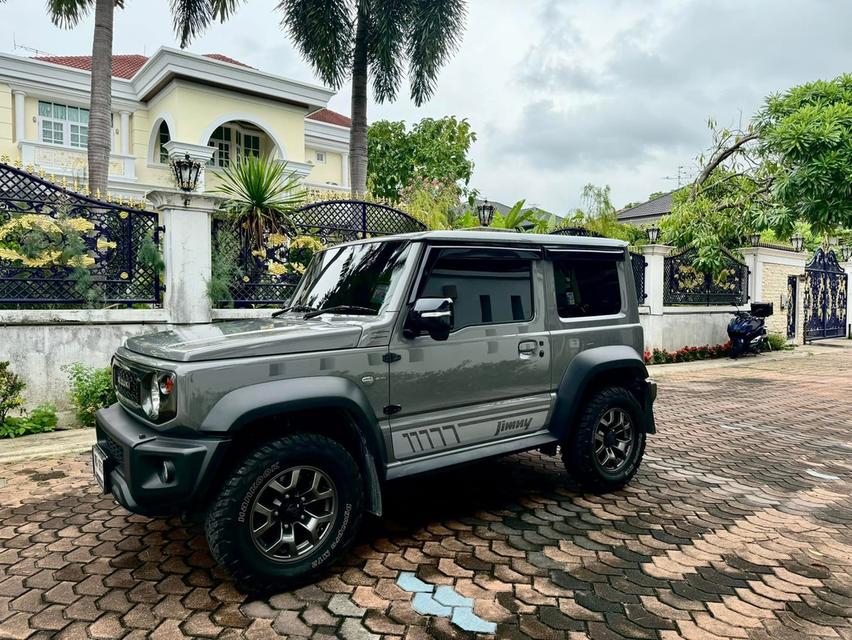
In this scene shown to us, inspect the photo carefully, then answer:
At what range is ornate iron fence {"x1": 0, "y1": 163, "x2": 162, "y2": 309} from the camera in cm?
693

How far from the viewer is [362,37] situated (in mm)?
15969

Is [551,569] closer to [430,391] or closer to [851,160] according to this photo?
[430,391]

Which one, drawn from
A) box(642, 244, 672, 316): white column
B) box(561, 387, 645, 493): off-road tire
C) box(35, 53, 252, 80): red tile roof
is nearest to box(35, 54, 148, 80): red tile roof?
box(35, 53, 252, 80): red tile roof

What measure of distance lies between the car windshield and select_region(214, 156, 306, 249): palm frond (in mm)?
4344

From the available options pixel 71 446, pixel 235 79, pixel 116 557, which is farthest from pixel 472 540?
pixel 235 79

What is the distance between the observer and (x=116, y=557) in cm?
347

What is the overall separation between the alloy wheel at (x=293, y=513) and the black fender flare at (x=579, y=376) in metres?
1.85

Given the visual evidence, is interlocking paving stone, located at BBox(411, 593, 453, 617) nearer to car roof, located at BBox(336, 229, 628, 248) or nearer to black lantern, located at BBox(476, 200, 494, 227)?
car roof, located at BBox(336, 229, 628, 248)

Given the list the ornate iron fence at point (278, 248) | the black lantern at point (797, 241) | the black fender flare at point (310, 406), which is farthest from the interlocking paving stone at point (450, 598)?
the black lantern at point (797, 241)

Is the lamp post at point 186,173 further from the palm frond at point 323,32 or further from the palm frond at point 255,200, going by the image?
the palm frond at point 323,32

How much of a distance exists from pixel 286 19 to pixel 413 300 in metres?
15.1

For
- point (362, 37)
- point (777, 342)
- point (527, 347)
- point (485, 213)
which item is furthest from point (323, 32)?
point (777, 342)

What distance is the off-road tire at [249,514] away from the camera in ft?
9.37

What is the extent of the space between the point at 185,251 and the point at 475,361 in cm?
544
